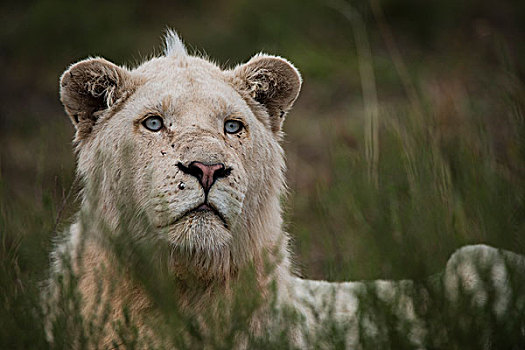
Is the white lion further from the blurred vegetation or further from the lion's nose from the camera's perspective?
the blurred vegetation

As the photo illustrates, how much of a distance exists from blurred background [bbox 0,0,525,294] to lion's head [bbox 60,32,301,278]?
0.98ft

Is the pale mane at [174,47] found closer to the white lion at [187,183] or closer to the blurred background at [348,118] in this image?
the white lion at [187,183]

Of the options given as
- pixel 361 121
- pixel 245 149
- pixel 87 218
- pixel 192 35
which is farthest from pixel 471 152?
pixel 192 35

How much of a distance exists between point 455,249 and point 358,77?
27.5 feet

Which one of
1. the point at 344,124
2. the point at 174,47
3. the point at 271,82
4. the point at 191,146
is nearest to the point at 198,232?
the point at 191,146

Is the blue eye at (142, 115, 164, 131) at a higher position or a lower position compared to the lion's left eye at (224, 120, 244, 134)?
lower

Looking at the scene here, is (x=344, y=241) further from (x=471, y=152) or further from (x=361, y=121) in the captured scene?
(x=361, y=121)

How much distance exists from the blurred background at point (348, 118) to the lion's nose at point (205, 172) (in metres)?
0.51

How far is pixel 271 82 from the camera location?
14.2ft

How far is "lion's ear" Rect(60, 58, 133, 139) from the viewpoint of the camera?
12.9 ft

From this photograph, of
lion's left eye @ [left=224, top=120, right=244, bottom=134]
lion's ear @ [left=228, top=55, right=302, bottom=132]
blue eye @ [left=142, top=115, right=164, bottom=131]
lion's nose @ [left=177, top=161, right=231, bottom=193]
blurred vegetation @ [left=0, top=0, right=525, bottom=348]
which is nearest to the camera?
blurred vegetation @ [left=0, top=0, right=525, bottom=348]

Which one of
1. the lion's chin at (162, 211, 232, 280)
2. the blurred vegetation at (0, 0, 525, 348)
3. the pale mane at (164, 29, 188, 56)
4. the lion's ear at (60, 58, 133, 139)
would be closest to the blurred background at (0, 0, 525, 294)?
the blurred vegetation at (0, 0, 525, 348)

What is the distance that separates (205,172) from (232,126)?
558 mm

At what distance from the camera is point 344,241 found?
3598 mm
